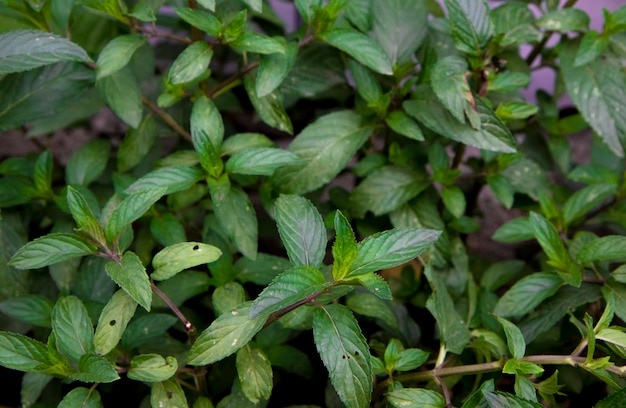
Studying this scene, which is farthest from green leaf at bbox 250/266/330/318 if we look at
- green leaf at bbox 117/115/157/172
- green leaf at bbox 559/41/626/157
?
green leaf at bbox 559/41/626/157

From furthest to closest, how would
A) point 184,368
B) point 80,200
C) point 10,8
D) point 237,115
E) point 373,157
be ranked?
point 237,115, point 373,157, point 10,8, point 184,368, point 80,200

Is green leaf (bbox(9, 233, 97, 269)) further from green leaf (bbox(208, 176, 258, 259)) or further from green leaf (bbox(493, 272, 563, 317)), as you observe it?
green leaf (bbox(493, 272, 563, 317))

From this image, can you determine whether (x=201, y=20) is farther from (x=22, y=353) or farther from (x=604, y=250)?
(x=604, y=250)

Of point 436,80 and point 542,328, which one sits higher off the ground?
point 436,80

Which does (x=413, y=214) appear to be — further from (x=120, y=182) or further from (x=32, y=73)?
(x=32, y=73)

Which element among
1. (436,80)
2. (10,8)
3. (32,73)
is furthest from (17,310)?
(436,80)
